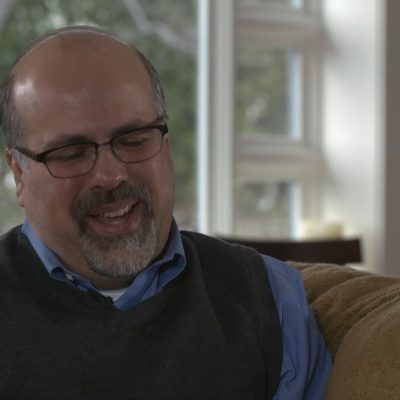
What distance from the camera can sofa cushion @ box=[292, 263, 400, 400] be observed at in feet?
3.64

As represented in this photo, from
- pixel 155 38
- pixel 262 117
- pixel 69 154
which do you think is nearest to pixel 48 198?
pixel 69 154

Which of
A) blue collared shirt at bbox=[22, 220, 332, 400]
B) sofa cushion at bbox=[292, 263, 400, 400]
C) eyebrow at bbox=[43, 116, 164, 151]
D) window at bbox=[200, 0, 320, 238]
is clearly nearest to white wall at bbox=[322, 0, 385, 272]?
window at bbox=[200, 0, 320, 238]

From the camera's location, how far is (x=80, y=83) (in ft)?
4.00

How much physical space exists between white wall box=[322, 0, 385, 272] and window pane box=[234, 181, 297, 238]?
15 cm

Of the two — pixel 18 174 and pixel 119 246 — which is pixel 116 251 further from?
pixel 18 174

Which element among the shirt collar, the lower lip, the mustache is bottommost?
the shirt collar

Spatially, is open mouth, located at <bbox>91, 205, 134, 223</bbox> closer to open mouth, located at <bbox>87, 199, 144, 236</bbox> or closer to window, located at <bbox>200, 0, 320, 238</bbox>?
open mouth, located at <bbox>87, 199, 144, 236</bbox>

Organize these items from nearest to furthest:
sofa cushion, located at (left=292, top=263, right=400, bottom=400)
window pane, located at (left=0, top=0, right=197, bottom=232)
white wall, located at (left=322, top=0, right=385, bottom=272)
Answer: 1. sofa cushion, located at (left=292, top=263, right=400, bottom=400)
2. window pane, located at (left=0, top=0, right=197, bottom=232)
3. white wall, located at (left=322, top=0, right=385, bottom=272)

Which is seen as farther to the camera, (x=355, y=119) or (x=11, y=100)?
(x=355, y=119)

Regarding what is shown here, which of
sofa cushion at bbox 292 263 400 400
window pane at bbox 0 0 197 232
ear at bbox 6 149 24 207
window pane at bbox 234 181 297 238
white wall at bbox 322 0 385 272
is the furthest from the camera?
window pane at bbox 234 181 297 238

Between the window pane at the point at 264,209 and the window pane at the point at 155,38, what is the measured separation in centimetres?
19

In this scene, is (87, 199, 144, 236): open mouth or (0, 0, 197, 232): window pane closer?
(87, 199, 144, 236): open mouth

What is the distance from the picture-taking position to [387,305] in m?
1.23

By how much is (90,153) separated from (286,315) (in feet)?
1.26
